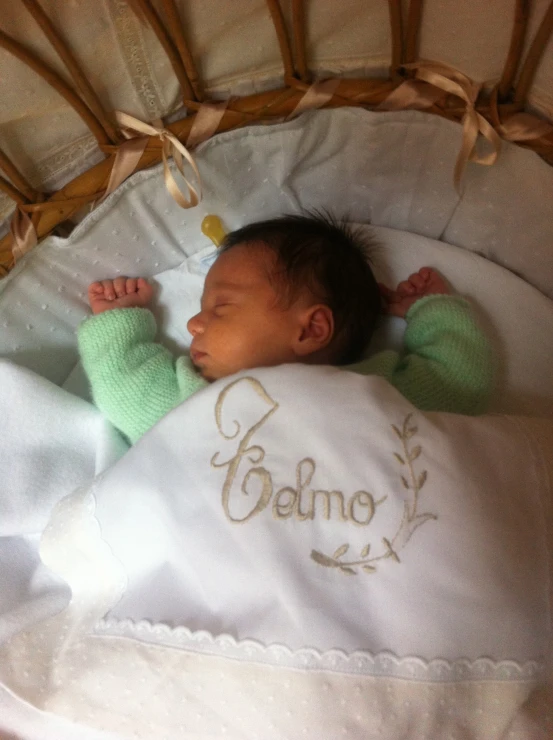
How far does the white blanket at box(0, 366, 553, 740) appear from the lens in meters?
0.69

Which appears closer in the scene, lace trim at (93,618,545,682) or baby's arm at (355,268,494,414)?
lace trim at (93,618,545,682)

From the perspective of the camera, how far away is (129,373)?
38.1 inches

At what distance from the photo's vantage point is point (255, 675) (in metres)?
0.70

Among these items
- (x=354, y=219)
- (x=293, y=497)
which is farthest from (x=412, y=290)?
(x=293, y=497)

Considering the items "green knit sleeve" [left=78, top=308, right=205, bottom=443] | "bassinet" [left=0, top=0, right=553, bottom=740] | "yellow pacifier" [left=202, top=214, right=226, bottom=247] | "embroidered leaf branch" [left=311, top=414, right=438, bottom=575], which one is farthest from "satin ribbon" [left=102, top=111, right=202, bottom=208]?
"embroidered leaf branch" [left=311, top=414, right=438, bottom=575]

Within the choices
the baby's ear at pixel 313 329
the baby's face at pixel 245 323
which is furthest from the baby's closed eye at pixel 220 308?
the baby's ear at pixel 313 329

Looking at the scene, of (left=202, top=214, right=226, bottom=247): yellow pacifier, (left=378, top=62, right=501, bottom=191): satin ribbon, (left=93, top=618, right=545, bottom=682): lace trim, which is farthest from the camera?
(left=202, top=214, right=226, bottom=247): yellow pacifier

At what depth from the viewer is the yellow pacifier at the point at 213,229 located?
1.02 meters

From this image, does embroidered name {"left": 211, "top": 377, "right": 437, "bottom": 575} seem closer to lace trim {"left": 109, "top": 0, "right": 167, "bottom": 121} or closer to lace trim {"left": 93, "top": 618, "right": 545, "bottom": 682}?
lace trim {"left": 93, "top": 618, "right": 545, "bottom": 682}

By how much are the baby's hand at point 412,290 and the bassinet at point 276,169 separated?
0.11 ft

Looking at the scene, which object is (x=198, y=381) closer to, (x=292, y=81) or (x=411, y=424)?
(x=411, y=424)

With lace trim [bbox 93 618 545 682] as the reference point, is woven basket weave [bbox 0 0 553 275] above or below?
above

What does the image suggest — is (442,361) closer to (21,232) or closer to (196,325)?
(196,325)

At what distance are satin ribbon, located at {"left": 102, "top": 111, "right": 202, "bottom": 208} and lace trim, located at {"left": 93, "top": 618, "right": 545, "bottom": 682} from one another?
1.96 feet
